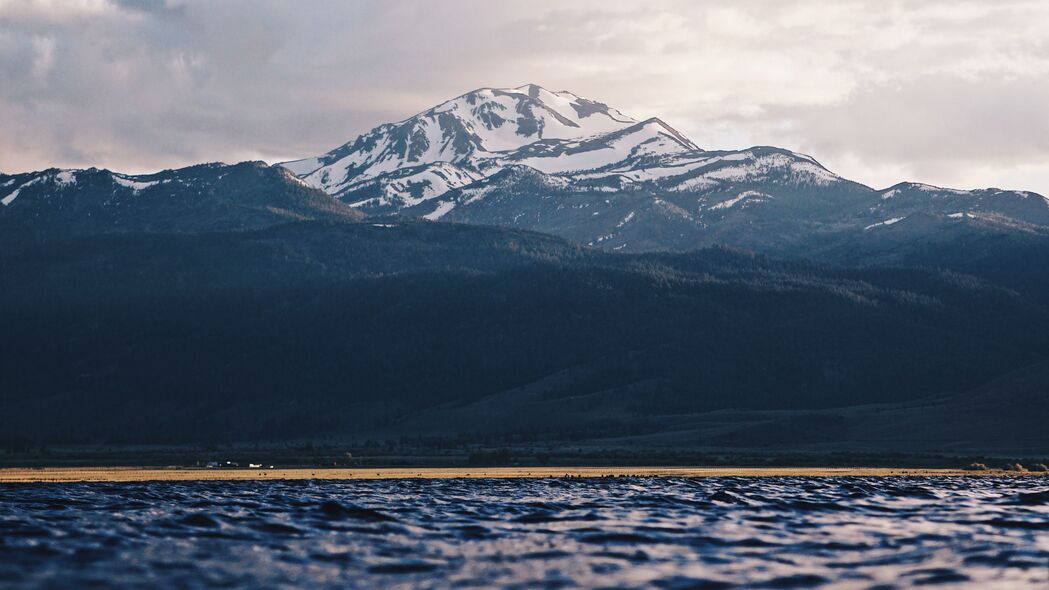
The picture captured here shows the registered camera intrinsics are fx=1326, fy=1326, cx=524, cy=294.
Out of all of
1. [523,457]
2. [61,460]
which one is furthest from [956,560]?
[61,460]

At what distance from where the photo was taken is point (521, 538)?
169 ft

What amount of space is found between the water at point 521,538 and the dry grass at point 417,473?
66.5ft

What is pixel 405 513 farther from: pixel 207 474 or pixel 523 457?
pixel 523 457

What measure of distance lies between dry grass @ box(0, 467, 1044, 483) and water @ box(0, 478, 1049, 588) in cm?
2027

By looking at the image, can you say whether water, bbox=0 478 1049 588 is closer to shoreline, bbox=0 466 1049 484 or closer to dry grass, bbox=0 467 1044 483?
shoreline, bbox=0 466 1049 484

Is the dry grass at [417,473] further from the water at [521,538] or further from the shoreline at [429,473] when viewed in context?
the water at [521,538]

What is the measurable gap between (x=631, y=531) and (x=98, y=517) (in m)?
24.1

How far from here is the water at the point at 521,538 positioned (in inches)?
1601

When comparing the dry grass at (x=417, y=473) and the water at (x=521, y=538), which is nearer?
the water at (x=521, y=538)

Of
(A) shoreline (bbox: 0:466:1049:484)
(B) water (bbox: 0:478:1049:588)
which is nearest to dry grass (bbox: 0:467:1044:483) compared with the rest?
(A) shoreline (bbox: 0:466:1049:484)

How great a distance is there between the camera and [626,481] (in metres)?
98.2

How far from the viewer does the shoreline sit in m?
102

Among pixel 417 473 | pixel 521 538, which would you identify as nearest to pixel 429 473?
pixel 417 473

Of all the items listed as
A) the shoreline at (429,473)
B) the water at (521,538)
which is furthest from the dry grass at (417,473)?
the water at (521,538)
